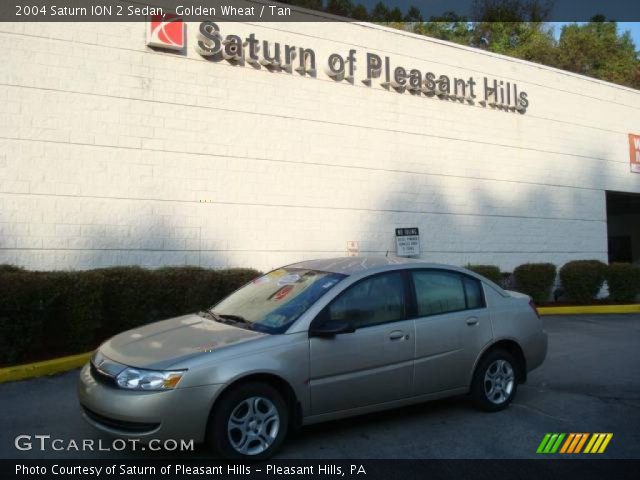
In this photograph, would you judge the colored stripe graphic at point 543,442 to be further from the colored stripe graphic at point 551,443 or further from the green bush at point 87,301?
the green bush at point 87,301

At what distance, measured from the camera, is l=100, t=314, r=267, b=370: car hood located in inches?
177

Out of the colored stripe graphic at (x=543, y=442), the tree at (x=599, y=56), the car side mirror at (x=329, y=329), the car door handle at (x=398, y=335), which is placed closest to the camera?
the car side mirror at (x=329, y=329)

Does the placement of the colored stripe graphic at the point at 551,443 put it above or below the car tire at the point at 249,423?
below

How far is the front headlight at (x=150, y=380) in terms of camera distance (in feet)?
14.0

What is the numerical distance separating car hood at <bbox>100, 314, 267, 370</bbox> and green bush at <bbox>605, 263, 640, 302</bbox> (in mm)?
13407

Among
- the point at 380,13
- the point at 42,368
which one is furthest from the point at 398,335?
the point at 380,13

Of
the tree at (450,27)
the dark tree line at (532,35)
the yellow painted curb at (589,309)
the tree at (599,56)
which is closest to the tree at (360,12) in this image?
the dark tree line at (532,35)

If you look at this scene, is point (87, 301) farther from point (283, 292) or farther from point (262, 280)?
point (283, 292)

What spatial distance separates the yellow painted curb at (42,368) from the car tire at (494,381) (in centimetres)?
500

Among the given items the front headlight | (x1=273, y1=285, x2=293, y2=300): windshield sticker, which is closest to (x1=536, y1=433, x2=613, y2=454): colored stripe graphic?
(x1=273, y1=285, x2=293, y2=300): windshield sticker

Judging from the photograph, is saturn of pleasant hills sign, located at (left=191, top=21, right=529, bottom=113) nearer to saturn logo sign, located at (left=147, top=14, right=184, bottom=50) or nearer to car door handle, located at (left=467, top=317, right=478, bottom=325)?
saturn logo sign, located at (left=147, top=14, right=184, bottom=50)

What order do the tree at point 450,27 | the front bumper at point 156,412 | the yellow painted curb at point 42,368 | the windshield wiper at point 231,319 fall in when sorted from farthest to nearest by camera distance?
the tree at point 450,27 → the yellow painted curb at point 42,368 → the windshield wiper at point 231,319 → the front bumper at point 156,412

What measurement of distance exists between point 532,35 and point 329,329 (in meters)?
31.2

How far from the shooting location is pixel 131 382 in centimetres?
434
